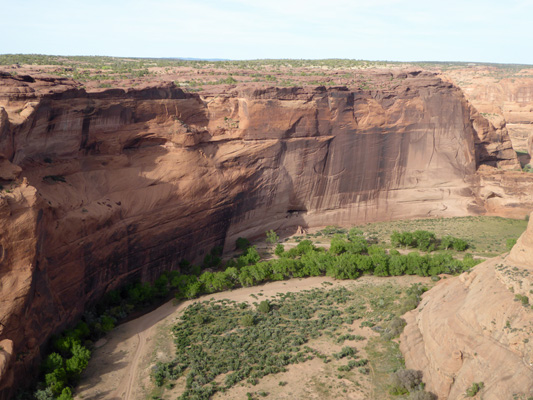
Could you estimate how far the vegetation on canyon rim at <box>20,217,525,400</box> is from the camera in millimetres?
23281

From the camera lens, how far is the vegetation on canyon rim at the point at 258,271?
76.4 feet

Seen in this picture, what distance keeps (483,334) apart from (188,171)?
884 inches

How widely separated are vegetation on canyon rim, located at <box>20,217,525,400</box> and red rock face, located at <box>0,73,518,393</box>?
116 centimetres

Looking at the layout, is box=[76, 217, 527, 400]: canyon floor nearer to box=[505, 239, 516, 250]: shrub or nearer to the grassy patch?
the grassy patch

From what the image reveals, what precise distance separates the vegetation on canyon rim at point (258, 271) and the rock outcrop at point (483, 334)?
13.3 feet

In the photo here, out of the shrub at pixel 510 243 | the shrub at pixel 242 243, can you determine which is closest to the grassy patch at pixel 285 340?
the shrub at pixel 242 243

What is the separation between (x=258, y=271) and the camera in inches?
1303

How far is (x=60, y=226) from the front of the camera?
25.7m

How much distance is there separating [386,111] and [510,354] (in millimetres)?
29351

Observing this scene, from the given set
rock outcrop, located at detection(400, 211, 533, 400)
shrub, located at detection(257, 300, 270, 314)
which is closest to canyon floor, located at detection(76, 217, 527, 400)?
shrub, located at detection(257, 300, 270, 314)

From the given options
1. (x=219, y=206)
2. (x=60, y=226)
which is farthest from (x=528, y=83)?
(x=60, y=226)

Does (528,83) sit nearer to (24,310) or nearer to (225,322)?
(225,322)

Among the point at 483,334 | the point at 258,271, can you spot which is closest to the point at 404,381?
the point at 483,334

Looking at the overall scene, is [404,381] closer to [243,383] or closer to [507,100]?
[243,383]
